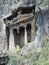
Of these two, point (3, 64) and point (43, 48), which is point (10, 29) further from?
point (43, 48)

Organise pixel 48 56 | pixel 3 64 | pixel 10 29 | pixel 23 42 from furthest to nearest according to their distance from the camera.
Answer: pixel 10 29 → pixel 23 42 → pixel 3 64 → pixel 48 56

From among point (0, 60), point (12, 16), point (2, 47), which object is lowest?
point (2, 47)

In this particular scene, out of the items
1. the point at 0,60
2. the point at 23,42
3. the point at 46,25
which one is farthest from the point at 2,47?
the point at 46,25

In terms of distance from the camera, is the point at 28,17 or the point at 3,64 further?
the point at 28,17

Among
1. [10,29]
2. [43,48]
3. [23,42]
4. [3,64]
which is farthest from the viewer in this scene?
[10,29]

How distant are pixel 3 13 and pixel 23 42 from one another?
17.0 feet

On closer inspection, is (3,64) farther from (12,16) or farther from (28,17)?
(12,16)

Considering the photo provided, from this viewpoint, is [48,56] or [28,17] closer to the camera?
[48,56]

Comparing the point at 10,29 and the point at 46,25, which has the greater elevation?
the point at 46,25

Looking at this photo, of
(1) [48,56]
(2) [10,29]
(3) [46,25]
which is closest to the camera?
(1) [48,56]

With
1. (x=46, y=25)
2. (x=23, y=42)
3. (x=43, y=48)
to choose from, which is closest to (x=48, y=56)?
(x=43, y=48)

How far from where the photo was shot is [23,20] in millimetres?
19516

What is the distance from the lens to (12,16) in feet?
71.1

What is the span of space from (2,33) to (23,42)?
4087 millimetres
